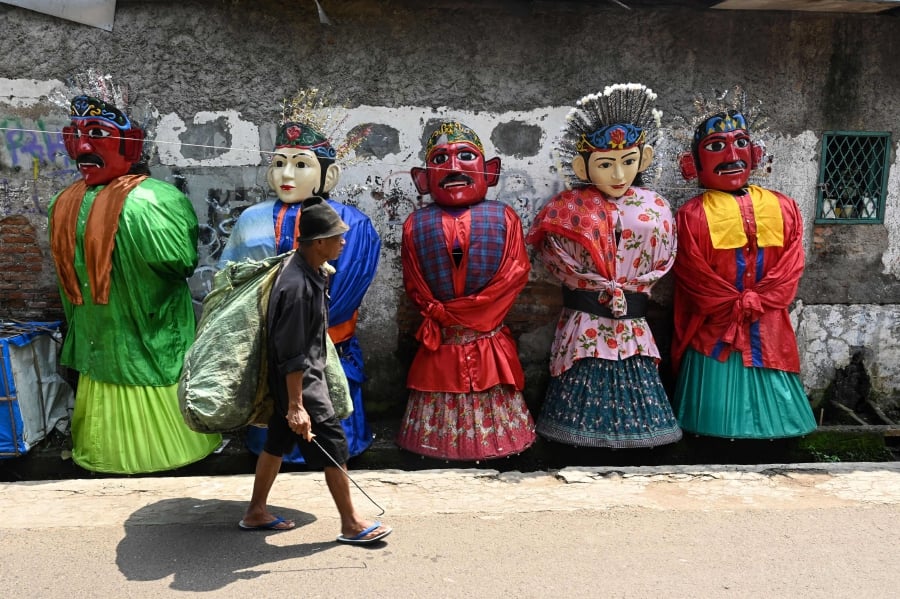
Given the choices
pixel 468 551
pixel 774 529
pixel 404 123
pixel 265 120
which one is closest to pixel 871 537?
pixel 774 529

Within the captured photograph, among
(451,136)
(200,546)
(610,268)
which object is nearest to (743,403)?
(610,268)

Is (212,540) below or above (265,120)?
below

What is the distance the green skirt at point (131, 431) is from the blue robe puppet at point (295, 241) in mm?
476

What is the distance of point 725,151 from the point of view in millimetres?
5074

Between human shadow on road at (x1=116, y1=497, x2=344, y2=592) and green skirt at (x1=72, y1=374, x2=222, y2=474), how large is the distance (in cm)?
84

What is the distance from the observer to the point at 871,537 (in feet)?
11.9

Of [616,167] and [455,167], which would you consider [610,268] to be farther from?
[455,167]

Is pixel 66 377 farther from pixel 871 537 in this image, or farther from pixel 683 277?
pixel 871 537

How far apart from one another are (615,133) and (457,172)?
3.41ft

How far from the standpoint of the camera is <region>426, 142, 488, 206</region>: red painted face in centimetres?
487

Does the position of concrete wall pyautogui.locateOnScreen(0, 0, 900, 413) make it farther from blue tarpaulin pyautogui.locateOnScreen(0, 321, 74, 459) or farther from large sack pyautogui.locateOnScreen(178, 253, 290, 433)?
large sack pyautogui.locateOnScreen(178, 253, 290, 433)

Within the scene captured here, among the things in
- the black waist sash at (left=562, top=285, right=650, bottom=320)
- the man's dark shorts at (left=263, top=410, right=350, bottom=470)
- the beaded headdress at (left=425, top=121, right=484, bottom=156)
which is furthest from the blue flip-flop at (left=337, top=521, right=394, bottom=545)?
the beaded headdress at (left=425, top=121, right=484, bottom=156)

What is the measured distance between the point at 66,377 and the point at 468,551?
337cm

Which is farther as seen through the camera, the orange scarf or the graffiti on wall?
the graffiti on wall
